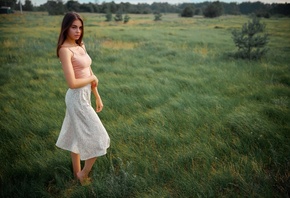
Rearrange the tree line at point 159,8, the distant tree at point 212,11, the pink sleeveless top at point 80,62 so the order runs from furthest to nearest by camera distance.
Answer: the distant tree at point 212,11 < the tree line at point 159,8 < the pink sleeveless top at point 80,62

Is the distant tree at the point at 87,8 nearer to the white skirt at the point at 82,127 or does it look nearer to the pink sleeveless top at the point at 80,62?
the pink sleeveless top at the point at 80,62

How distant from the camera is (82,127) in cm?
215

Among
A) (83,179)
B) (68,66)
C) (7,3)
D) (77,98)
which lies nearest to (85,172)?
(83,179)

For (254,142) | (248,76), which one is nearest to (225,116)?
(254,142)

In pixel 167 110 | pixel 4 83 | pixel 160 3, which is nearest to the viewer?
pixel 167 110

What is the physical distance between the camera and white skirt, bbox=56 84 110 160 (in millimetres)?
2107

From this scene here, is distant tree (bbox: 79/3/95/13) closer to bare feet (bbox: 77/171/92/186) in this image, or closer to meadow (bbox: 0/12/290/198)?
meadow (bbox: 0/12/290/198)

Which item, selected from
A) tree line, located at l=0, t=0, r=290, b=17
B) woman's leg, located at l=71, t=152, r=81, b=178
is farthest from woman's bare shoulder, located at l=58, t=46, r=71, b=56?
tree line, located at l=0, t=0, r=290, b=17

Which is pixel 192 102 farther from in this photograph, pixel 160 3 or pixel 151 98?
pixel 160 3

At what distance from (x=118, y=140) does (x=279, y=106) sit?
3228 mm

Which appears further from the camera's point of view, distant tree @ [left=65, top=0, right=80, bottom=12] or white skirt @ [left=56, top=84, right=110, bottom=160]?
distant tree @ [left=65, top=0, right=80, bottom=12]

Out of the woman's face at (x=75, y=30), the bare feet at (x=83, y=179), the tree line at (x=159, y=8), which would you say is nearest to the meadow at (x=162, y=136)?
the bare feet at (x=83, y=179)

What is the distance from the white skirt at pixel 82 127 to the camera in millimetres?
2107

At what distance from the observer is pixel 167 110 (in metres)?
4.30
